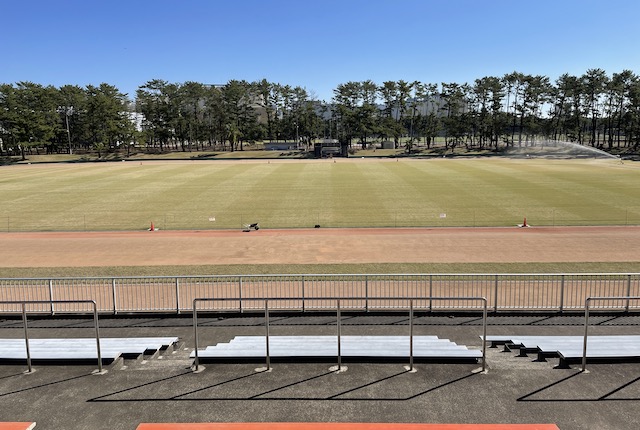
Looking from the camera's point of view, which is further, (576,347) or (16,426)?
(576,347)

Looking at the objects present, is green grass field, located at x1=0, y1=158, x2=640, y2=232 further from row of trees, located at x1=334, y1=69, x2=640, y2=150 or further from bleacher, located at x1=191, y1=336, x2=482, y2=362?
row of trees, located at x1=334, y1=69, x2=640, y2=150

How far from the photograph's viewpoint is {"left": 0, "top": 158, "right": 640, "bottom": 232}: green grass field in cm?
3497

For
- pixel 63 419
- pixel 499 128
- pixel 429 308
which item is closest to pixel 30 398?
pixel 63 419

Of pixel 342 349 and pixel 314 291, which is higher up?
pixel 342 349

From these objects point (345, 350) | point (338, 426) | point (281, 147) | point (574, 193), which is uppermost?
point (281, 147)

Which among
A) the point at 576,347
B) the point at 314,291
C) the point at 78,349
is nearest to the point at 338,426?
the point at 576,347

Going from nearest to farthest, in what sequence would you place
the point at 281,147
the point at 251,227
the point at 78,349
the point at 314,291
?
1. the point at 78,349
2. the point at 314,291
3. the point at 251,227
4. the point at 281,147

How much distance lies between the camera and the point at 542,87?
127 metres

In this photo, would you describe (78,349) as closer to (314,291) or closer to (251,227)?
(314,291)

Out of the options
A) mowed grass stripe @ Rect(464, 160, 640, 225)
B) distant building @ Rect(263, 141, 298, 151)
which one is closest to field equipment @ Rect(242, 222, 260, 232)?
mowed grass stripe @ Rect(464, 160, 640, 225)

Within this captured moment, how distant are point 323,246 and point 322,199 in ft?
58.7

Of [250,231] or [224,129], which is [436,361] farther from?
[224,129]

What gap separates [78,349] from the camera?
1002cm

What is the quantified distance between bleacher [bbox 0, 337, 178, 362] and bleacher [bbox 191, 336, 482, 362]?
1.52 metres
